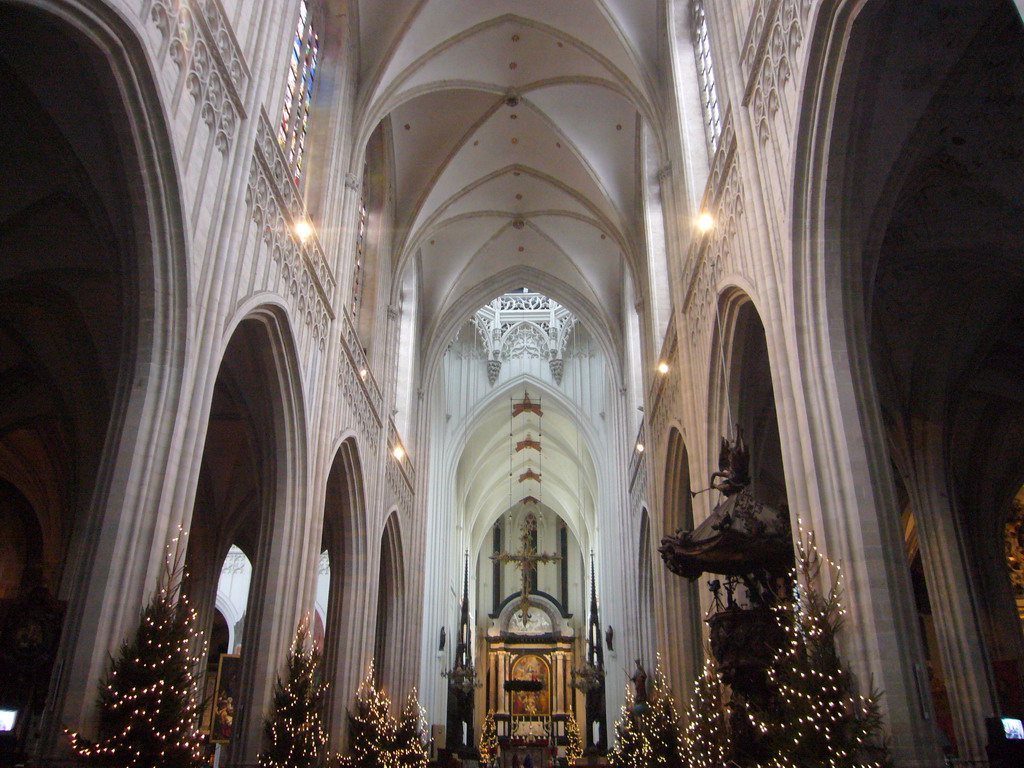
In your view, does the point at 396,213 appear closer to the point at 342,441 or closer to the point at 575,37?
the point at 575,37

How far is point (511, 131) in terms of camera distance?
19.6 metres

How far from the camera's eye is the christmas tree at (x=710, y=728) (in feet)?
29.7

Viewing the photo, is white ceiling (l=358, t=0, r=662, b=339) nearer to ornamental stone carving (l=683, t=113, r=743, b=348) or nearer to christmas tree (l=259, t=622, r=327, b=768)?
ornamental stone carving (l=683, t=113, r=743, b=348)

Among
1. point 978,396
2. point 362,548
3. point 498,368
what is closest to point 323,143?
point 362,548

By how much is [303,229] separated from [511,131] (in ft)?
30.7

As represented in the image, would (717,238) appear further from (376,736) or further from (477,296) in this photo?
(477,296)

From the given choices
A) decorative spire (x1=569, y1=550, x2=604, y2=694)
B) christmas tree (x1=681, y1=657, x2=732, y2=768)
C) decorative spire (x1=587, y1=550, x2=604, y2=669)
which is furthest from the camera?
decorative spire (x1=587, y1=550, x2=604, y2=669)

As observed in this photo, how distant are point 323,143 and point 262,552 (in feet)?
21.9

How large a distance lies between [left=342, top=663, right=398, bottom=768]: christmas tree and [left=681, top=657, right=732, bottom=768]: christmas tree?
5.88 m

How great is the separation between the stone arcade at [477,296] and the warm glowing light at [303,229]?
0.04m

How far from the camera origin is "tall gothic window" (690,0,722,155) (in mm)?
12320

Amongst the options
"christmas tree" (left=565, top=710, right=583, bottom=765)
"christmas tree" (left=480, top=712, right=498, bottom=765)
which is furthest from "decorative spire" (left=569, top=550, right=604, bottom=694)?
"christmas tree" (left=480, top=712, right=498, bottom=765)

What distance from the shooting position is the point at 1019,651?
1328 centimetres

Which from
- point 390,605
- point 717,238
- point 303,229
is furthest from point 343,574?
point 717,238
